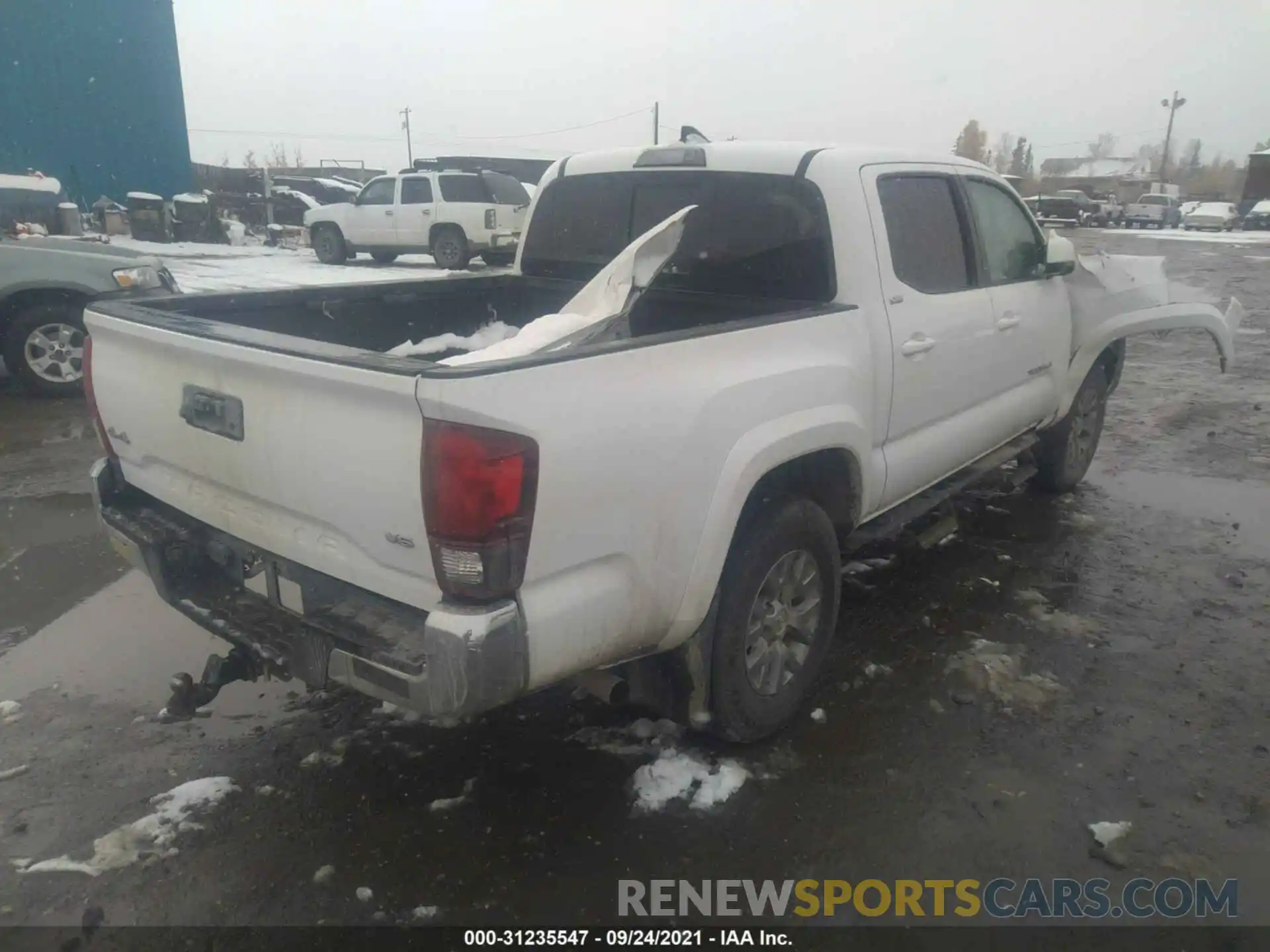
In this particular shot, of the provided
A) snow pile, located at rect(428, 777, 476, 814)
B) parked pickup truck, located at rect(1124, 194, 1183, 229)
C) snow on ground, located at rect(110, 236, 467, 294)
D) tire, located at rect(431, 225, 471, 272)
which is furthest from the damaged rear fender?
parked pickup truck, located at rect(1124, 194, 1183, 229)

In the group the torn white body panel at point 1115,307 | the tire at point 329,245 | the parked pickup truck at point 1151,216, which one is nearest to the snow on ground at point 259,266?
the tire at point 329,245

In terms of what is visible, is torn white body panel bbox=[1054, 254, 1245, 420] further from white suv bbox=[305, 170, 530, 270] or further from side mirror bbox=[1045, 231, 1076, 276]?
white suv bbox=[305, 170, 530, 270]

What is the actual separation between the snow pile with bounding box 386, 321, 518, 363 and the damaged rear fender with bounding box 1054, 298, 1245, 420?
128 inches

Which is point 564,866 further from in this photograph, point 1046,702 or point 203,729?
point 1046,702

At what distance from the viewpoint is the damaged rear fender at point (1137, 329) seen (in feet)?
17.4

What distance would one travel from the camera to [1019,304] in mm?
4566

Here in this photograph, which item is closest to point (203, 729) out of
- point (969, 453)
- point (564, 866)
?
point (564, 866)

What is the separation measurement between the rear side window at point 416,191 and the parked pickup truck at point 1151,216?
38.7 m

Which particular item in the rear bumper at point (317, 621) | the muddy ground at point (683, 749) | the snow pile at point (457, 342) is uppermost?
the snow pile at point (457, 342)

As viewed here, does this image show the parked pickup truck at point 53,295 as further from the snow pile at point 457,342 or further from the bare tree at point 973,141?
the bare tree at point 973,141

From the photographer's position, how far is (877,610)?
14.1 ft

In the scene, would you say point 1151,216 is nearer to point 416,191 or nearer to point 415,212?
point 416,191

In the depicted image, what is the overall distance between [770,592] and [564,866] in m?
1.09

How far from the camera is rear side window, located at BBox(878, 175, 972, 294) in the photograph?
3646mm
